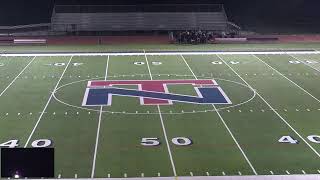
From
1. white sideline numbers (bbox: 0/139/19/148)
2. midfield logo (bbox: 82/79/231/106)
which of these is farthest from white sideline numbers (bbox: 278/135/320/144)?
white sideline numbers (bbox: 0/139/19/148)

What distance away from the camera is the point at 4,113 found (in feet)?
47.3

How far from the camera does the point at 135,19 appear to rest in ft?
109

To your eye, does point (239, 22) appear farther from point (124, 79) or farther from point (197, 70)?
point (124, 79)

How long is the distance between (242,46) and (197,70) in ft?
25.5

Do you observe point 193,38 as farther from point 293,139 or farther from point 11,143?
point 11,143

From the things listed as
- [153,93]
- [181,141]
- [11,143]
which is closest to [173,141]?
[181,141]

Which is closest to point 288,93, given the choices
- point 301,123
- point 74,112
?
point 301,123

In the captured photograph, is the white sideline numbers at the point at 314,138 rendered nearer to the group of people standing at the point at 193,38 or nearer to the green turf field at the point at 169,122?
the green turf field at the point at 169,122

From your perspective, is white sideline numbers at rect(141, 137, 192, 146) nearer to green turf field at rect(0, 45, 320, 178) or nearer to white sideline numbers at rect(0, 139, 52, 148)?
green turf field at rect(0, 45, 320, 178)

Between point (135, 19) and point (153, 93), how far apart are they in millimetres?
17148

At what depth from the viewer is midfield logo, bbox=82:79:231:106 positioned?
15781 mm

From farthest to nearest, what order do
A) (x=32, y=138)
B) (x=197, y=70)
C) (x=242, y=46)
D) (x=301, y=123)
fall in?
(x=242, y=46) < (x=197, y=70) < (x=301, y=123) < (x=32, y=138)

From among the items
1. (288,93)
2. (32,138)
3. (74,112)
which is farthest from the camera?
(288,93)

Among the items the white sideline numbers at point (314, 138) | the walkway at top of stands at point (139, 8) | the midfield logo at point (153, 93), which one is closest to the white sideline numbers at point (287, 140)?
the white sideline numbers at point (314, 138)
